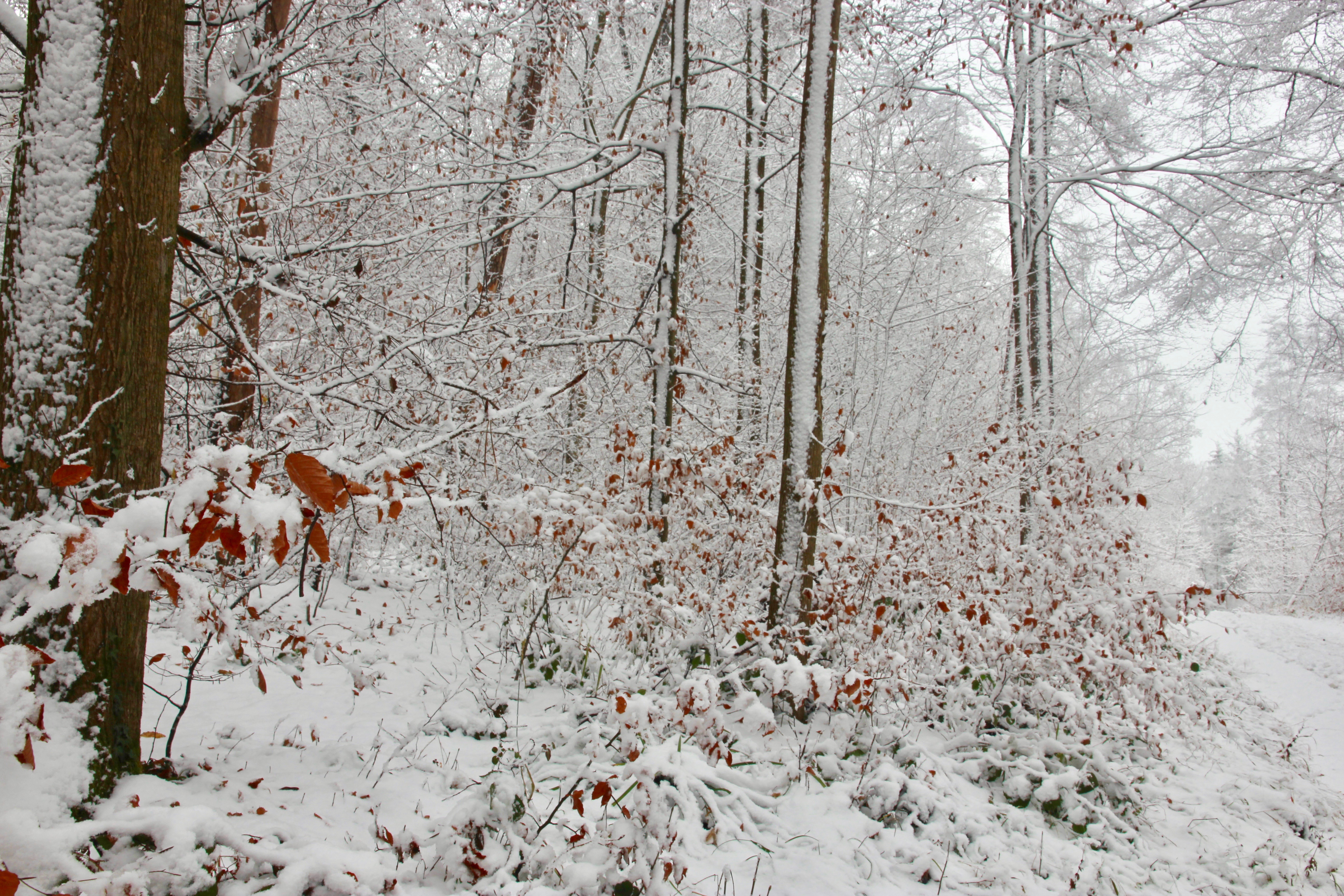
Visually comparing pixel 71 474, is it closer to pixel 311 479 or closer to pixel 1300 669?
pixel 311 479

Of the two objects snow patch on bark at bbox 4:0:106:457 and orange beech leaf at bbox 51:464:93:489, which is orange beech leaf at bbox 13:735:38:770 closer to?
orange beech leaf at bbox 51:464:93:489

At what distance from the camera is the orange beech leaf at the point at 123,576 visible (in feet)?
5.57

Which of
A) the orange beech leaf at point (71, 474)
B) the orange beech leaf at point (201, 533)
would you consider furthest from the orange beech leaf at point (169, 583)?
the orange beech leaf at point (71, 474)

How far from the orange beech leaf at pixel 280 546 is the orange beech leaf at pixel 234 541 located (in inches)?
2.3

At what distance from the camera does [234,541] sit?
1646 millimetres

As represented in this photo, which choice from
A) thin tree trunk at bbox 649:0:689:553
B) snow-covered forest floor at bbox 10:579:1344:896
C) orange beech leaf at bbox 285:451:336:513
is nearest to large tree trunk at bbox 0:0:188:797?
snow-covered forest floor at bbox 10:579:1344:896

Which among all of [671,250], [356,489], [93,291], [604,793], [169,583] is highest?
[671,250]

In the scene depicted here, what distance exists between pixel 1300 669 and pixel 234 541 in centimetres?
1305

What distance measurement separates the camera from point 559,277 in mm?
7738

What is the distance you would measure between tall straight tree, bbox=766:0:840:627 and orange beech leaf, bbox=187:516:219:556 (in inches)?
151

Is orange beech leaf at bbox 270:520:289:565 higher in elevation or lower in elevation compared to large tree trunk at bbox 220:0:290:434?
lower

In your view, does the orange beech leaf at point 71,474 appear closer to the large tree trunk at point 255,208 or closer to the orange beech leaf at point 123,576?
the orange beech leaf at point 123,576

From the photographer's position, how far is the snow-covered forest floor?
238 centimetres

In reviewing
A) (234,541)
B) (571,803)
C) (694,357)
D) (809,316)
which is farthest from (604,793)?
(694,357)
